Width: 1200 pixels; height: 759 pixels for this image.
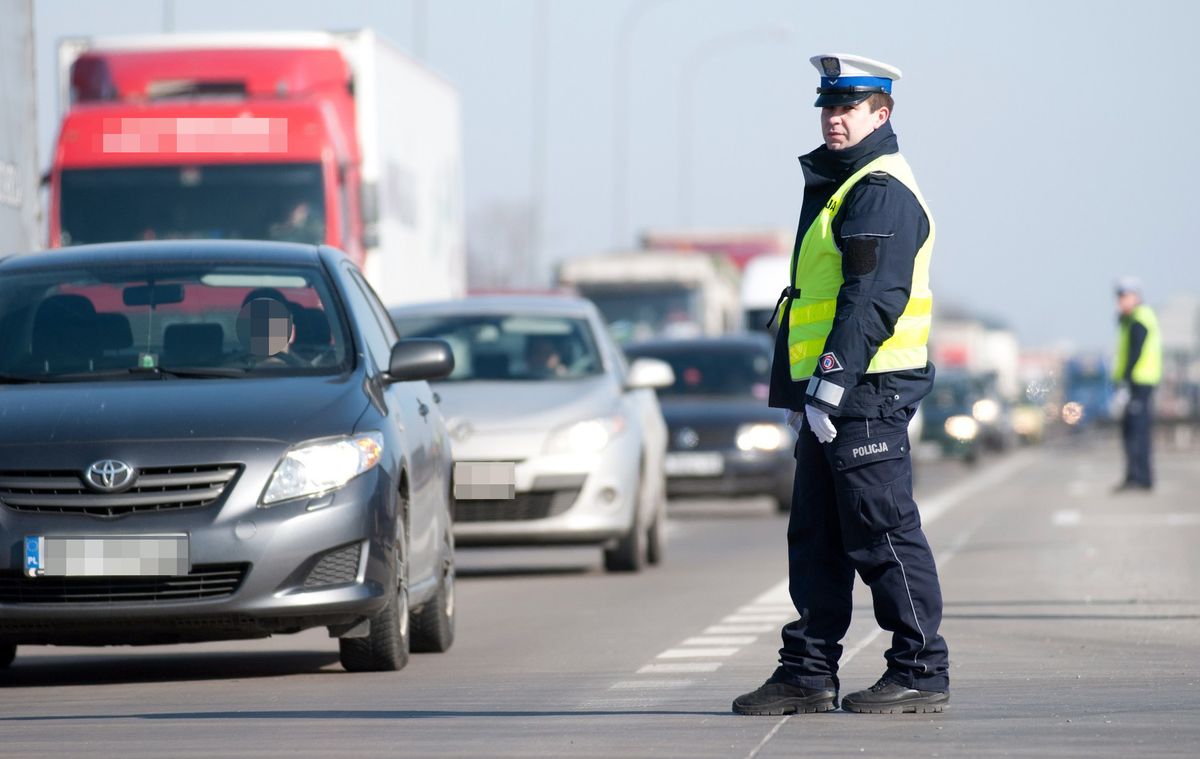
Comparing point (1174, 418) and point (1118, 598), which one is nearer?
point (1118, 598)

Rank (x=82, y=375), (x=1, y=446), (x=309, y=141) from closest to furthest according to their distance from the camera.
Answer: (x=1, y=446) → (x=82, y=375) → (x=309, y=141)

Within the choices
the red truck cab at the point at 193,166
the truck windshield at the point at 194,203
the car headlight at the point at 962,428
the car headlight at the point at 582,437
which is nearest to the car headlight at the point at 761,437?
the red truck cab at the point at 193,166

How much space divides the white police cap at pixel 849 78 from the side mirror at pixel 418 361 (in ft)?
7.97

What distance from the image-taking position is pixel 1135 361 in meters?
25.2

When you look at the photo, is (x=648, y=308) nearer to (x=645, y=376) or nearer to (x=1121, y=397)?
(x=1121, y=397)

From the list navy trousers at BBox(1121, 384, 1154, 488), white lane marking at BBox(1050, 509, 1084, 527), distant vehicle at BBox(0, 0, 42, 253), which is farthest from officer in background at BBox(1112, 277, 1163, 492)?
distant vehicle at BBox(0, 0, 42, 253)

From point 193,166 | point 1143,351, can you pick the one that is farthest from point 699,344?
point 193,166

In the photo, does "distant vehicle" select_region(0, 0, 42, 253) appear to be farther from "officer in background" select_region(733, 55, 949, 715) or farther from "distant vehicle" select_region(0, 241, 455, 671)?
"officer in background" select_region(733, 55, 949, 715)

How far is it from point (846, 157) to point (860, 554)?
1183mm

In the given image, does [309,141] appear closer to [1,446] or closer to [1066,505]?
[1066,505]

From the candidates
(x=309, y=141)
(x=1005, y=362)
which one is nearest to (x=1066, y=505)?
(x=309, y=141)

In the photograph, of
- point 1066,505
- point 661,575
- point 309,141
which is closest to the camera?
point 661,575

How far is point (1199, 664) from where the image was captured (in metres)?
9.39

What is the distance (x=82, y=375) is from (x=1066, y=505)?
1674 centimetres
